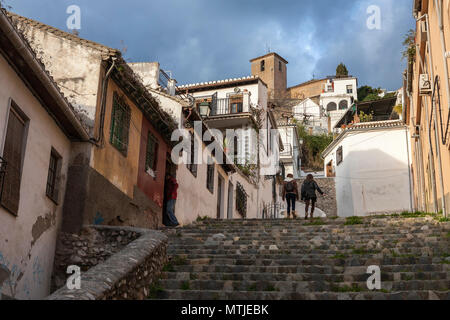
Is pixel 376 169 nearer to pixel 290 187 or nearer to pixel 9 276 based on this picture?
pixel 290 187

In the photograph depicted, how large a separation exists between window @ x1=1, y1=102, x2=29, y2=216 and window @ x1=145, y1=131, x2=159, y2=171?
6026 mm

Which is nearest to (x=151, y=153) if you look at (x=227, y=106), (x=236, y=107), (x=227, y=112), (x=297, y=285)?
(x=297, y=285)

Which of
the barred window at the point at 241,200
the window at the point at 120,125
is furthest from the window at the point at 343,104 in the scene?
the window at the point at 120,125

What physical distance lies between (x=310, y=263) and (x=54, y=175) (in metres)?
5.41

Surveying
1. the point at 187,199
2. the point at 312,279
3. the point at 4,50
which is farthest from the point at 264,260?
the point at 187,199

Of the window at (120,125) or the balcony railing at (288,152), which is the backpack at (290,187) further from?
the balcony railing at (288,152)

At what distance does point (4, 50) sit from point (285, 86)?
77.9m

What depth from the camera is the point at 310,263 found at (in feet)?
31.5

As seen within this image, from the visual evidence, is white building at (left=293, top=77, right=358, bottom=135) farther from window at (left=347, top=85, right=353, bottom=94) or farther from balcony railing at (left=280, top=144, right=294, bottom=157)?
balcony railing at (left=280, top=144, right=294, bottom=157)

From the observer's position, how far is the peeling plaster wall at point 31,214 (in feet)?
29.5

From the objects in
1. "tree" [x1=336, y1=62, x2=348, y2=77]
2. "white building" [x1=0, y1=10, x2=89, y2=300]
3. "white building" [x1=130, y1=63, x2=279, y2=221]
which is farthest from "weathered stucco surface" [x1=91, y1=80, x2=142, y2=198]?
"tree" [x1=336, y1=62, x2=348, y2=77]

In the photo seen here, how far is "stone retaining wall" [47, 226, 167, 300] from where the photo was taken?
6.03m

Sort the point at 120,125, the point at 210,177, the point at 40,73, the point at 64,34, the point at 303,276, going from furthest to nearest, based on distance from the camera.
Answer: the point at 210,177, the point at 120,125, the point at 64,34, the point at 40,73, the point at 303,276
